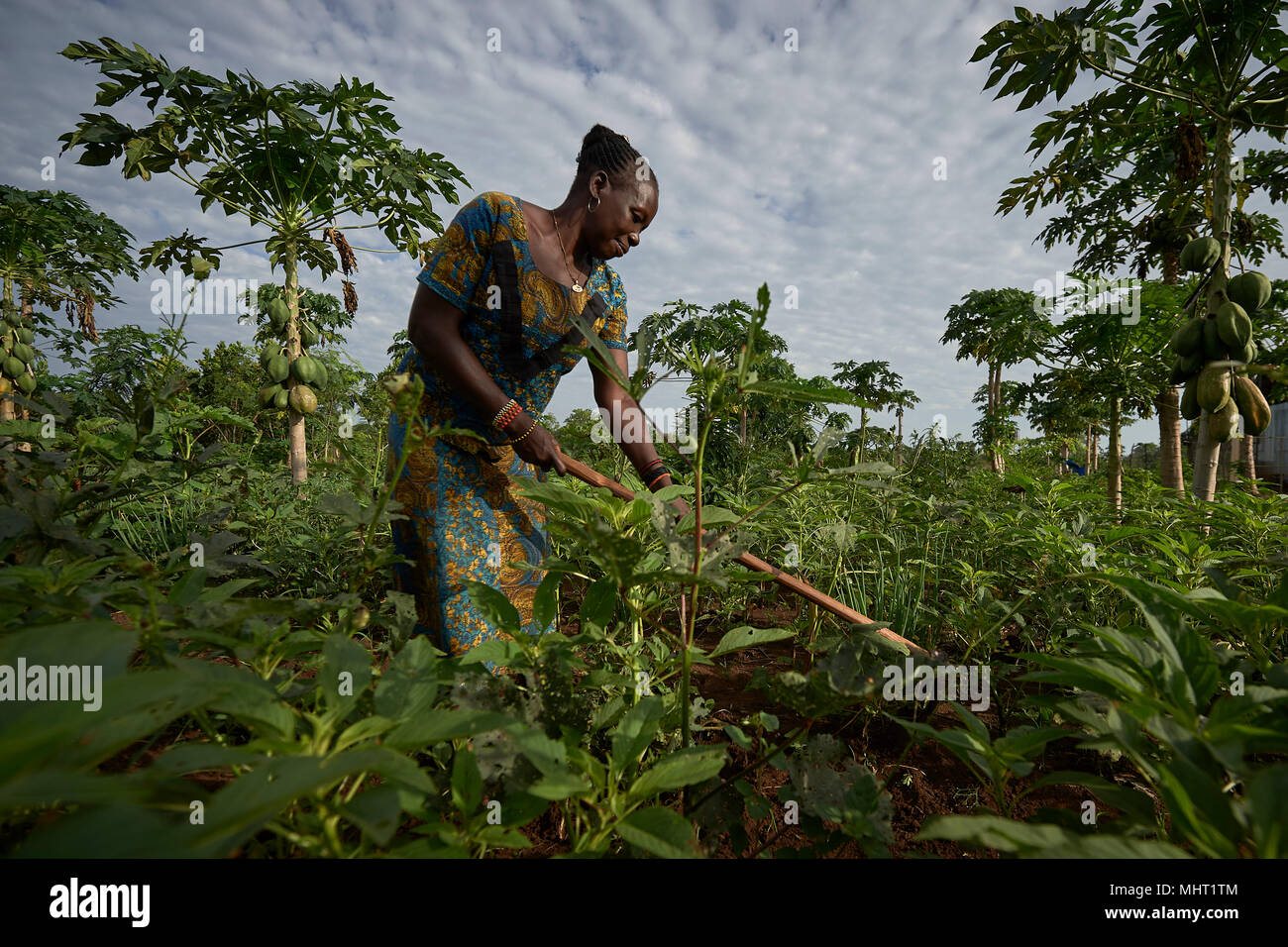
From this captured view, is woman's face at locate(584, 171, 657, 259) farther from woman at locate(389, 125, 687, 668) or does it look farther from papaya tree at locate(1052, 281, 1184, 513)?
papaya tree at locate(1052, 281, 1184, 513)

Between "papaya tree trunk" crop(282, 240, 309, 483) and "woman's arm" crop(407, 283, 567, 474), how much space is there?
341 centimetres

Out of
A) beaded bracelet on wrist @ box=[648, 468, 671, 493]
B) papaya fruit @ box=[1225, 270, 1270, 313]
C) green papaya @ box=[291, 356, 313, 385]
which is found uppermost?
Answer: green papaya @ box=[291, 356, 313, 385]

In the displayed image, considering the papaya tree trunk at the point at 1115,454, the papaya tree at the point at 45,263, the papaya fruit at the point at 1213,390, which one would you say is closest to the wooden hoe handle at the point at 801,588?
the papaya fruit at the point at 1213,390

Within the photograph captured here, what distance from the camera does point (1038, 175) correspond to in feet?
11.2

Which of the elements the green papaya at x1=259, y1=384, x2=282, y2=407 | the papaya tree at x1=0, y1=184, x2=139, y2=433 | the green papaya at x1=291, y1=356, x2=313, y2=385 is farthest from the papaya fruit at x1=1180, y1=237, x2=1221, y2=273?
the papaya tree at x1=0, y1=184, x2=139, y2=433

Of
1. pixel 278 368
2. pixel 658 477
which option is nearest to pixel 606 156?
pixel 658 477

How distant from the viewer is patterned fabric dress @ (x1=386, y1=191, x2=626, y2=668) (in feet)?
6.11

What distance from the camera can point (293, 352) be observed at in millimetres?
4773

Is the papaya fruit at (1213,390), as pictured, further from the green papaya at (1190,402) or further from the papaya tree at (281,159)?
the papaya tree at (281,159)

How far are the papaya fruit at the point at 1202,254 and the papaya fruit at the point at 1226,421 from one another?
2.23 ft

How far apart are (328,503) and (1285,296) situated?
14411mm

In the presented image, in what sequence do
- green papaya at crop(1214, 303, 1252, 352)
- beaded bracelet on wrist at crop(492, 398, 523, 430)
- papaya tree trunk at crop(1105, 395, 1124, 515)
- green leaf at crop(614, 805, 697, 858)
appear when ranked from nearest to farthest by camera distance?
green leaf at crop(614, 805, 697, 858)
beaded bracelet on wrist at crop(492, 398, 523, 430)
green papaya at crop(1214, 303, 1252, 352)
papaya tree trunk at crop(1105, 395, 1124, 515)
